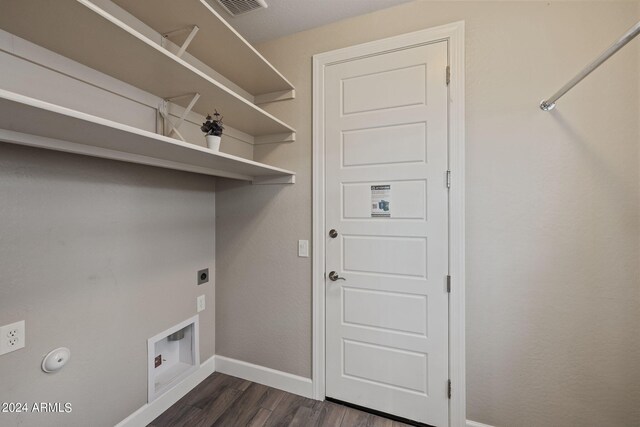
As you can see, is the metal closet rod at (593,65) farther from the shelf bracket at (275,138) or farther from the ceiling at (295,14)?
the shelf bracket at (275,138)

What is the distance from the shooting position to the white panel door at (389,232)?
1588 millimetres

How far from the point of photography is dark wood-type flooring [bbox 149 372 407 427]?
1615 millimetres

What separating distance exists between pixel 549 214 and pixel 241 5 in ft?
7.26

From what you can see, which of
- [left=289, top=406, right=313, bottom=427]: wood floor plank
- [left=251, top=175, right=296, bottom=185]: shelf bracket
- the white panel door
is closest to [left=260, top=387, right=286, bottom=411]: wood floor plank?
[left=289, top=406, right=313, bottom=427]: wood floor plank

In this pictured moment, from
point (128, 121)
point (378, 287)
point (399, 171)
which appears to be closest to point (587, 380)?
point (378, 287)

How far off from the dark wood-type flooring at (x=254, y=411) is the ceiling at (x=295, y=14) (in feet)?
8.63

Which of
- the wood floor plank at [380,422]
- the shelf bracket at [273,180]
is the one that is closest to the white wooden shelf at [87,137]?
the shelf bracket at [273,180]

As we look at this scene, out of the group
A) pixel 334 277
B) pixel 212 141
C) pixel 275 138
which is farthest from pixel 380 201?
pixel 212 141

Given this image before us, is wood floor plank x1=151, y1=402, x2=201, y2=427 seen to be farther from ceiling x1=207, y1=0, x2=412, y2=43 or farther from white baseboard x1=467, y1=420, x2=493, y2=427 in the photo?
ceiling x1=207, y1=0, x2=412, y2=43

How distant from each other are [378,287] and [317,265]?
454 millimetres

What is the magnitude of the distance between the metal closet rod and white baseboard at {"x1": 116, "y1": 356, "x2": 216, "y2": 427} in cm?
281

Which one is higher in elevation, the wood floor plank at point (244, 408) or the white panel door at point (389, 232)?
the white panel door at point (389, 232)

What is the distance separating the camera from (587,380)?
1349 millimetres

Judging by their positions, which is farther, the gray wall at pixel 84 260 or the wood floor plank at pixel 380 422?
the wood floor plank at pixel 380 422
